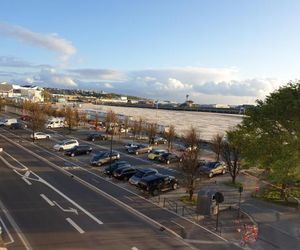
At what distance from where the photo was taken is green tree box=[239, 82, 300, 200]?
114 ft

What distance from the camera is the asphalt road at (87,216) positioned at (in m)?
24.3

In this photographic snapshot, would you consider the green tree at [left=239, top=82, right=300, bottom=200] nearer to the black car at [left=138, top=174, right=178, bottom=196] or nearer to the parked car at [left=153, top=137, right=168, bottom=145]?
the black car at [left=138, top=174, right=178, bottom=196]

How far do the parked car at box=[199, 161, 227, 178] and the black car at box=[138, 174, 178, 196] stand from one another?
7.57 metres

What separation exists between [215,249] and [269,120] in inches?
678

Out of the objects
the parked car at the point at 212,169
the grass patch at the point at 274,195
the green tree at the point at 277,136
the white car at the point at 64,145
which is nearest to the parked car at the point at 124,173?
the parked car at the point at 212,169

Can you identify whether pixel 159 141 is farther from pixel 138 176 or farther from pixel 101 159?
pixel 138 176

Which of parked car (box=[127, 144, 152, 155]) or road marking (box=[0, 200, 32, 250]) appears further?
parked car (box=[127, 144, 152, 155])

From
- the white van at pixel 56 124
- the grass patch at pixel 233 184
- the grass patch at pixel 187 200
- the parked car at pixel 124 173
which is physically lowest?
the grass patch at pixel 187 200

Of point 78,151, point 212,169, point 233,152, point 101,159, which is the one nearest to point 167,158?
point 212,169

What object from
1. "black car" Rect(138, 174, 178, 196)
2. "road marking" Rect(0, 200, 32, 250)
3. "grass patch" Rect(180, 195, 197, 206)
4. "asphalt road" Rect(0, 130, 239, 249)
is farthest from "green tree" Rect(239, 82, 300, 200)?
"road marking" Rect(0, 200, 32, 250)

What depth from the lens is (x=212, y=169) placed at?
156 ft

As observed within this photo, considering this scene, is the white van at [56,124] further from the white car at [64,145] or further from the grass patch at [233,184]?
the grass patch at [233,184]

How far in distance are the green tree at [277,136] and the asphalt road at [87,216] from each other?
34.2 ft

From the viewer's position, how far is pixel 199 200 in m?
32.1
